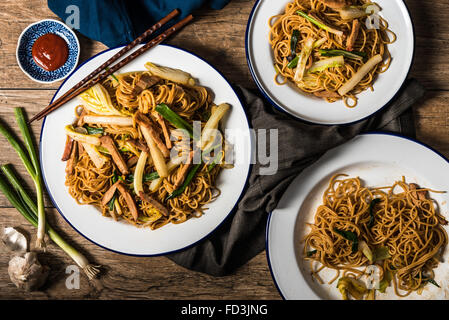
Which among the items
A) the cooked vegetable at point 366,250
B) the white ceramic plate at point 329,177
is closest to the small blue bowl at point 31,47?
the white ceramic plate at point 329,177

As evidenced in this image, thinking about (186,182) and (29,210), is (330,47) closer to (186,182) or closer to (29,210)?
(186,182)

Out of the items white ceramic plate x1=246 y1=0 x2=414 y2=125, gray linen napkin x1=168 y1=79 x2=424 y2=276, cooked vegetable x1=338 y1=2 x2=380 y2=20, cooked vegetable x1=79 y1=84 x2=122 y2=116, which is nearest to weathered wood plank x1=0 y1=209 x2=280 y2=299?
gray linen napkin x1=168 y1=79 x2=424 y2=276

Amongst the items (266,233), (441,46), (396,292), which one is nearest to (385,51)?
(441,46)

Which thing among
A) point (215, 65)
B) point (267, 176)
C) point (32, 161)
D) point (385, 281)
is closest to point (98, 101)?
point (32, 161)

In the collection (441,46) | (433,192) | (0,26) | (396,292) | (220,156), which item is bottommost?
(396,292)

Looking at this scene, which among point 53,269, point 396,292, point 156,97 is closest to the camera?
point 156,97

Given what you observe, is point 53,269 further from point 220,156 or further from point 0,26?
point 0,26
